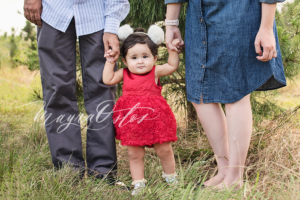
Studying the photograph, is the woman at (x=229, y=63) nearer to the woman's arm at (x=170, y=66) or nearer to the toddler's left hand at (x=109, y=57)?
the woman's arm at (x=170, y=66)

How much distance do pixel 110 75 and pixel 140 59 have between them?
20 centimetres

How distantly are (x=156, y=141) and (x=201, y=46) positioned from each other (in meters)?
0.56

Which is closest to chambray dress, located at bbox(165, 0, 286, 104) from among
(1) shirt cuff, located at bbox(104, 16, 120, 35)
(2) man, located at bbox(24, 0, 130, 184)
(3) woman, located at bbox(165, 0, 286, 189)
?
(3) woman, located at bbox(165, 0, 286, 189)

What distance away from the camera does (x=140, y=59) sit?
1604 millimetres

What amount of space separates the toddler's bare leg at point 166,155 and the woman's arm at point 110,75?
0.45 m

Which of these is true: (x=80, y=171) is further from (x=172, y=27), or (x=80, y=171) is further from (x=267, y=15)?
(x=267, y=15)

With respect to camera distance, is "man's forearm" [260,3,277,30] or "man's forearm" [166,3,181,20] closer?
"man's forearm" [260,3,277,30]

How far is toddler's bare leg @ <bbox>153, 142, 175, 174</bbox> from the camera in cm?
162

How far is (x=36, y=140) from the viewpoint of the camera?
229cm

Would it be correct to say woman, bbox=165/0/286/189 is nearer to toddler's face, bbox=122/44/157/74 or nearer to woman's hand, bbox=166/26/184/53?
woman's hand, bbox=166/26/184/53

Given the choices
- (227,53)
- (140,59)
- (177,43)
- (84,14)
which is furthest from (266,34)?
(84,14)

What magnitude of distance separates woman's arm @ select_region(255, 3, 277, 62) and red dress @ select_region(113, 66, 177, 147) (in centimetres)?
58

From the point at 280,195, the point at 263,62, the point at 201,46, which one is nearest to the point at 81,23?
the point at 201,46

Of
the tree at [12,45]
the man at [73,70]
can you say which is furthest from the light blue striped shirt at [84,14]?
the tree at [12,45]
